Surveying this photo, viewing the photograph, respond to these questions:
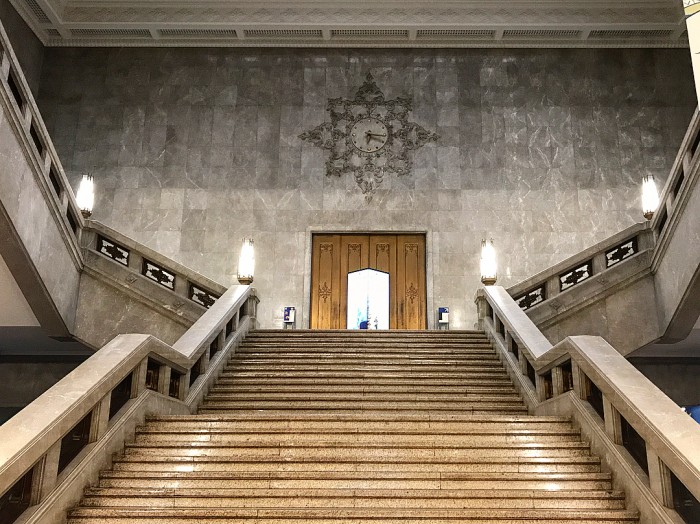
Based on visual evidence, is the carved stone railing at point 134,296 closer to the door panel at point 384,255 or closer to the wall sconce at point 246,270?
the wall sconce at point 246,270

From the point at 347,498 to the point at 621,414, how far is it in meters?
2.06

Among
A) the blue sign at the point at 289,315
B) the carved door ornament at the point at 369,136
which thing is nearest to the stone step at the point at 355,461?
the blue sign at the point at 289,315

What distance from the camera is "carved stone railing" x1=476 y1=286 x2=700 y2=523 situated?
420cm

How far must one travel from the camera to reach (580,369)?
599 cm

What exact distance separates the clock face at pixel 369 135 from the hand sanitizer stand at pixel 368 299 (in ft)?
8.97

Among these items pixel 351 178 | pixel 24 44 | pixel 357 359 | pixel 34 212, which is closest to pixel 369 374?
pixel 357 359

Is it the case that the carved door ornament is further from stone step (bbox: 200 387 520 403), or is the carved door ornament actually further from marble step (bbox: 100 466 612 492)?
marble step (bbox: 100 466 612 492)

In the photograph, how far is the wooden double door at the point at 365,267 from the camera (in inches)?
565

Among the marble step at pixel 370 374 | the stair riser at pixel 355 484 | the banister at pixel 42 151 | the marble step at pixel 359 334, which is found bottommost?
the stair riser at pixel 355 484

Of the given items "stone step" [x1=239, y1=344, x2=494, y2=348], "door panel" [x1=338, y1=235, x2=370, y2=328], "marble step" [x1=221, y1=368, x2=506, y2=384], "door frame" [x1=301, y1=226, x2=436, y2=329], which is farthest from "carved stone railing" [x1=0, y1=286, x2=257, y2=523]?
"door panel" [x1=338, y1=235, x2=370, y2=328]

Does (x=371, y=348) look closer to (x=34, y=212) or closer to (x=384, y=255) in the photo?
(x=34, y=212)

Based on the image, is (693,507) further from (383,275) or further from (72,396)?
(383,275)

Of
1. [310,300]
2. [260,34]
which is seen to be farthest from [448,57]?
[310,300]

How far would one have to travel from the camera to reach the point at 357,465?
212 inches
